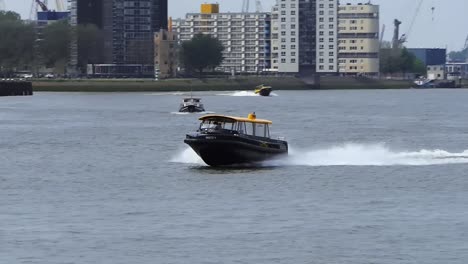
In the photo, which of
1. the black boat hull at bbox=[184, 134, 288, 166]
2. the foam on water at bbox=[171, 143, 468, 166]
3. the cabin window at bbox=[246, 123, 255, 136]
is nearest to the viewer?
the black boat hull at bbox=[184, 134, 288, 166]

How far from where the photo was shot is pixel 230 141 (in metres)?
60.2

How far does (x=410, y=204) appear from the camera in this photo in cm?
4944

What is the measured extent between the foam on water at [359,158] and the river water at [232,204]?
90mm

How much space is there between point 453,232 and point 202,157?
20.4 m

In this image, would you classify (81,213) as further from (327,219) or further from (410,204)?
(410,204)

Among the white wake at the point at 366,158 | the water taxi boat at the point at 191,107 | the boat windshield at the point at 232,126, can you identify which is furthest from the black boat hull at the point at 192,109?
the boat windshield at the point at 232,126

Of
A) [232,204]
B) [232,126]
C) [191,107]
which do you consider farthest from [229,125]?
[191,107]

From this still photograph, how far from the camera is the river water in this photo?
3978cm

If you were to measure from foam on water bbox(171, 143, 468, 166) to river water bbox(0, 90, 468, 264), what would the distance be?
0.09 metres

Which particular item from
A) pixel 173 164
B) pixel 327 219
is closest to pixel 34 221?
pixel 327 219

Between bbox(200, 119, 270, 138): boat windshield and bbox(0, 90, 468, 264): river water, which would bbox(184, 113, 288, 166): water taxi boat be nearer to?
bbox(200, 119, 270, 138): boat windshield

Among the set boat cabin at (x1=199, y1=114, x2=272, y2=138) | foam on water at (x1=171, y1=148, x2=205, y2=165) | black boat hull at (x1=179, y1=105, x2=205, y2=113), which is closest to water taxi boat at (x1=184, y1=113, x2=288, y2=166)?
boat cabin at (x1=199, y1=114, x2=272, y2=138)

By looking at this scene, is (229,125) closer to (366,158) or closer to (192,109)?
(366,158)

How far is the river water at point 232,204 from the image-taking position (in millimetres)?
39781
